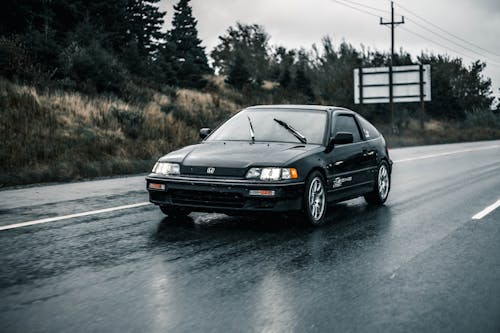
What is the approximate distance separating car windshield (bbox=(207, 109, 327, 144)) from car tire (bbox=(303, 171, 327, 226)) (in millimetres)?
655

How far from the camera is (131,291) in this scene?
484 cm

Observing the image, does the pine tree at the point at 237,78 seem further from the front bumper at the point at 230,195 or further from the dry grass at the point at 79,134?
the front bumper at the point at 230,195

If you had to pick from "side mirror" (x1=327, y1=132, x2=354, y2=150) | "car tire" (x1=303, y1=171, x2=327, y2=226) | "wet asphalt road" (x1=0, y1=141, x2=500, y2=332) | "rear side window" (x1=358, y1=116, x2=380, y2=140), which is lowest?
"wet asphalt road" (x1=0, y1=141, x2=500, y2=332)

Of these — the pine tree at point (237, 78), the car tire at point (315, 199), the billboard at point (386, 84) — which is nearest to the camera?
the car tire at point (315, 199)

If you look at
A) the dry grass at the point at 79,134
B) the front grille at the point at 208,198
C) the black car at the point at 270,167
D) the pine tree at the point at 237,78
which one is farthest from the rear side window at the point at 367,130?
the pine tree at the point at 237,78

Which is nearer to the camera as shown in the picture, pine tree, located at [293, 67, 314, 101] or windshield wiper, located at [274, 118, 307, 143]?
windshield wiper, located at [274, 118, 307, 143]

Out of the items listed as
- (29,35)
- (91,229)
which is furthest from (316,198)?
(29,35)

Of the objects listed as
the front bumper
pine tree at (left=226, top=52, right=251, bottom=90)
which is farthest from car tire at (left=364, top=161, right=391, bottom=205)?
pine tree at (left=226, top=52, right=251, bottom=90)

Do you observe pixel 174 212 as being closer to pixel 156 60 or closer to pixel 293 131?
pixel 293 131

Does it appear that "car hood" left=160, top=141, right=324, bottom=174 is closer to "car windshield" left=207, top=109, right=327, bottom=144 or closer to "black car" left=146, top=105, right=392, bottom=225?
"black car" left=146, top=105, right=392, bottom=225

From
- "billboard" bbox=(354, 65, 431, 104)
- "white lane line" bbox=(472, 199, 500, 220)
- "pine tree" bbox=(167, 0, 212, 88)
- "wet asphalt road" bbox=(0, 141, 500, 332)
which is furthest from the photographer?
"pine tree" bbox=(167, 0, 212, 88)

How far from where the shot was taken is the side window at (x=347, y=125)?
9094 mm

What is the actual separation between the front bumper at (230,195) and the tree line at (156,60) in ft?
53.7

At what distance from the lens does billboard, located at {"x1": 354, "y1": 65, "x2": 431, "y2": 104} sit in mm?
45406
